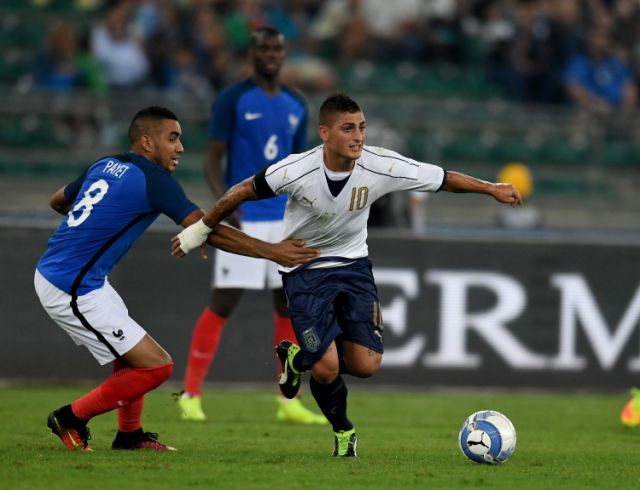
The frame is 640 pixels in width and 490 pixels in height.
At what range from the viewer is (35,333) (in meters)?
11.6

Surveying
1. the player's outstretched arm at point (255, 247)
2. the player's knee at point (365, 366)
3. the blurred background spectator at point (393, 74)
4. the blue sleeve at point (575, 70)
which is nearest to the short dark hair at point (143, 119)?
the player's outstretched arm at point (255, 247)

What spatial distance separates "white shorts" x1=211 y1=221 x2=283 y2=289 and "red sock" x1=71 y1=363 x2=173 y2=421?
8.38ft

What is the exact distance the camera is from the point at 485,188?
7.34 m

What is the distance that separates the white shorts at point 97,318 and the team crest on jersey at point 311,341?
100 centimetres

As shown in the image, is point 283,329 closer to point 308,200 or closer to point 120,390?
point 308,200

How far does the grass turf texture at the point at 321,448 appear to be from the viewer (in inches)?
250

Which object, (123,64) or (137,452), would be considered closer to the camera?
(137,452)

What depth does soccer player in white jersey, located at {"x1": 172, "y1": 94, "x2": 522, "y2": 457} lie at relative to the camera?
7258 millimetres

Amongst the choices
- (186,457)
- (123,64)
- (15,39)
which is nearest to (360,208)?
(186,457)

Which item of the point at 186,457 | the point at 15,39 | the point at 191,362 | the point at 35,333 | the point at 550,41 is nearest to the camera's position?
Answer: the point at 186,457

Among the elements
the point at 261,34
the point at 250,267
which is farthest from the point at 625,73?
the point at 250,267

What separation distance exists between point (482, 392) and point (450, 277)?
4.09 ft

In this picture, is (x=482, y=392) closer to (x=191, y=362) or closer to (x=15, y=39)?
(x=191, y=362)

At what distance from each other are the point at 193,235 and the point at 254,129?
9.01 feet
